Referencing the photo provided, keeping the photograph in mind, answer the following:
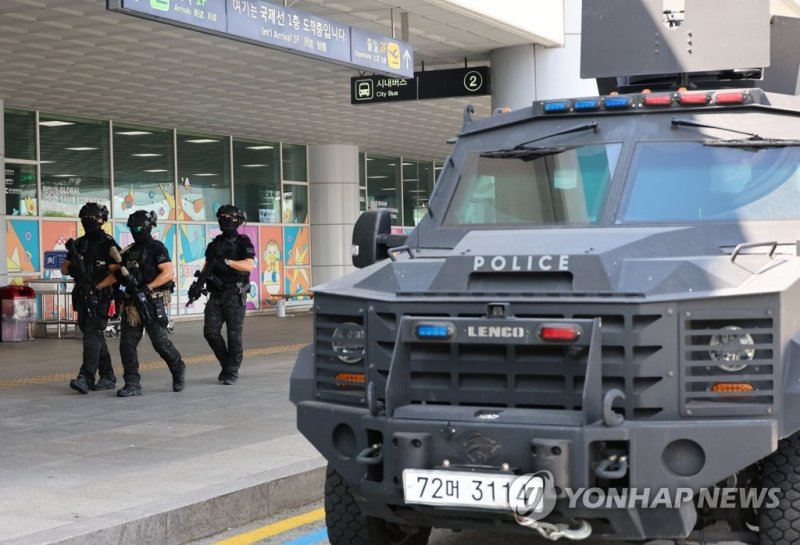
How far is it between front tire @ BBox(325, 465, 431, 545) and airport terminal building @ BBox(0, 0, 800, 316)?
523 centimetres

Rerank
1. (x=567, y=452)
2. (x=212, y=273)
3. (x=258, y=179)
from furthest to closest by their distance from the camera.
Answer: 1. (x=258, y=179)
2. (x=212, y=273)
3. (x=567, y=452)

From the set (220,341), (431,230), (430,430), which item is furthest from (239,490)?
(220,341)

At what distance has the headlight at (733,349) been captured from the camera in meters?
4.64

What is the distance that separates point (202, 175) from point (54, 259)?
507 centimetres

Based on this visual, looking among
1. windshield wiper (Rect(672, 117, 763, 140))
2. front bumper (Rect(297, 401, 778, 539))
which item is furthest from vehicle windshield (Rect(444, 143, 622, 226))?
front bumper (Rect(297, 401, 778, 539))

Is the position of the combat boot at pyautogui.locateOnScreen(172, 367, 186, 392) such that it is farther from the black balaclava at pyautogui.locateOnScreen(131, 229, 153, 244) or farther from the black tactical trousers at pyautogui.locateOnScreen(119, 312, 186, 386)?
the black balaclava at pyautogui.locateOnScreen(131, 229, 153, 244)

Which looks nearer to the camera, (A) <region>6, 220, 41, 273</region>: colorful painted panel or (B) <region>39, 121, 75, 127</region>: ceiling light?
(A) <region>6, 220, 41, 273</region>: colorful painted panel

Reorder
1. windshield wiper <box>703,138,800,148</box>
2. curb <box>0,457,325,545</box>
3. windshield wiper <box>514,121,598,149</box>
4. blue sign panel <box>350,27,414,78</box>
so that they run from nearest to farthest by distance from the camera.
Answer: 1. windshield wiper <box>703,138,800,148</box>
2. curb <box>0,457,325,545</box>
3. windshield wiper <box>514,121,598,149</box>
4. blue sign panel <box>350,27,414,78</box>

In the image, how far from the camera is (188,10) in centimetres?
1030

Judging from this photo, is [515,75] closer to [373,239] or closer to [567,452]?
[373,239]

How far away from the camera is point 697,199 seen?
5.77 meters

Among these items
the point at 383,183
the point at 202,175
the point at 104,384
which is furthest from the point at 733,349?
the point at 383,183

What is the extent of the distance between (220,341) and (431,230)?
7166mm

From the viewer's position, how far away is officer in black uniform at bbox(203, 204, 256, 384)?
41.5ft
